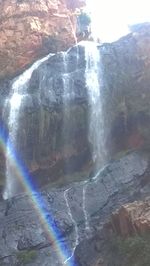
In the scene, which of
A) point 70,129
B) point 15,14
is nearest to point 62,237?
point 70,129

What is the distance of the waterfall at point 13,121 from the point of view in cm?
2839

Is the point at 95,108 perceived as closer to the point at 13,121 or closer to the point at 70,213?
the point at 13,121

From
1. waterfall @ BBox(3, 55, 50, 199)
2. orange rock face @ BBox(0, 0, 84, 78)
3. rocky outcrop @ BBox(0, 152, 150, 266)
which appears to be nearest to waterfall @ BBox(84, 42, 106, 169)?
rocky outcrop @ BBox(0, 152, 150, 266)

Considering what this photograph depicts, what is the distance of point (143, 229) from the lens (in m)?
17.8

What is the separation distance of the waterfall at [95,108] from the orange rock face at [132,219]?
832 cm

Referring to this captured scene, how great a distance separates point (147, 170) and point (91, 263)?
843 centimetres

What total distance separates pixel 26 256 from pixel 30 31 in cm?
2185

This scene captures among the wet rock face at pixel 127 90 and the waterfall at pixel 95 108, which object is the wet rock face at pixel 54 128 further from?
the wet rock face at pixel 127 90

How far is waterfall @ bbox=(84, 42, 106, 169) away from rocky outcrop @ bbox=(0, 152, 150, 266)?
6.48 feet

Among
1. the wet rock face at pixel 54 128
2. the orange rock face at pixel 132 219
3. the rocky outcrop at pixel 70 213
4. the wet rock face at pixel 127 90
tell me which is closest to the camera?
the orange rock face at pixel 132 219

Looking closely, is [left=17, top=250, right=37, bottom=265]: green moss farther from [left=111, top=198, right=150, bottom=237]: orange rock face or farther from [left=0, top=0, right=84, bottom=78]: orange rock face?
[left=0, top=0, right=84, bottom=78]: orange rock face

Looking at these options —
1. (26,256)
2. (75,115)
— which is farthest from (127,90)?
(26,256)

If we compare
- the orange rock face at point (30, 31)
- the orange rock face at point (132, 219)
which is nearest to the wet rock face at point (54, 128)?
the orange rock face at point (30, 31)

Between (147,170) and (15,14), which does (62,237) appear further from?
(15,14)
